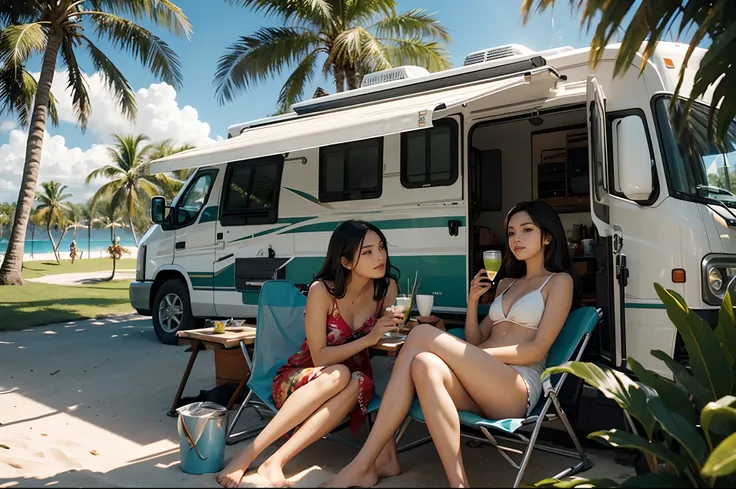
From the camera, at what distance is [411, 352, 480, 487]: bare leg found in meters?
2.54

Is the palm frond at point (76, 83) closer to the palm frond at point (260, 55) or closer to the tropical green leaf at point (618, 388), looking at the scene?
the palm frond at point (260, 55)

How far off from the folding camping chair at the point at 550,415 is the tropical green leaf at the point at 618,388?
0.29m

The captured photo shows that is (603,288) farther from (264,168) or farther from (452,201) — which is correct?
(264,168)

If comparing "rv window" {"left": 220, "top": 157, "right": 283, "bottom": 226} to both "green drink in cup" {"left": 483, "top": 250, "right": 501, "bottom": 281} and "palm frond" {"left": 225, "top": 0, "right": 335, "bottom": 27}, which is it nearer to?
"green drink in cup" {"left": 483, "top": 250, "right": 501, "bottom": 281}

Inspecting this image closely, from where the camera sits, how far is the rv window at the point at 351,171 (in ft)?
17.4

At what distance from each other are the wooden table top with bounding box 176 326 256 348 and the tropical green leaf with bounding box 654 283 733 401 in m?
2.36

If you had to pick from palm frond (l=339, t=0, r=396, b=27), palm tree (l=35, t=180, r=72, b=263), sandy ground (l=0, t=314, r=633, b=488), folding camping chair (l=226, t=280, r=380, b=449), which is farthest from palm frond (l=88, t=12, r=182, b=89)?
palm tree (l=35, t=180, r=72, b=263)

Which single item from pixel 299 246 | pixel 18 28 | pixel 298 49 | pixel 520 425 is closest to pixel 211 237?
pixel 299 246

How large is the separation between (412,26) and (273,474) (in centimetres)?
1081

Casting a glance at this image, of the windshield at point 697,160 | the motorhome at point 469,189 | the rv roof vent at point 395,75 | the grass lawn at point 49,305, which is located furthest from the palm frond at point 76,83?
the windshield at point 697,160

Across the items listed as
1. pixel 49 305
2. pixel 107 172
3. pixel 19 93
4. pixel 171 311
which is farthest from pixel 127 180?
pixel 171 311

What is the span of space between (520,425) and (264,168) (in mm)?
4221

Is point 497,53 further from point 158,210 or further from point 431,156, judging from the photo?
point 158,210

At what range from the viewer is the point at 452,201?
4.79 meters
